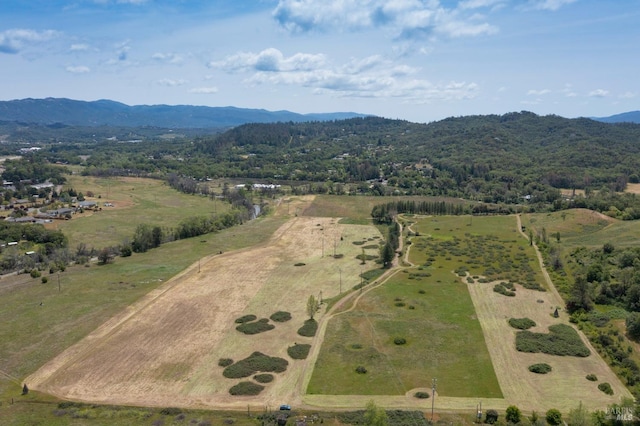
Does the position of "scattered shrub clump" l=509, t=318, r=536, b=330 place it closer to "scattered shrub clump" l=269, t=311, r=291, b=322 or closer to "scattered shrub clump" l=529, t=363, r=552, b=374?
"scattered shrub clump" l=529, t=363, r=552, b=374

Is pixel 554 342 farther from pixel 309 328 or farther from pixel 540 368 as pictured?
pixel 309 328

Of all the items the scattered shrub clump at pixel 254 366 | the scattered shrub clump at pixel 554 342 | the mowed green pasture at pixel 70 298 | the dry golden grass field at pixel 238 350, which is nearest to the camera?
the dry golden grass field at pixel 238 350

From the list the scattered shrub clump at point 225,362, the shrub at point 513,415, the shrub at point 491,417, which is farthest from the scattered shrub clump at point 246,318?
the shrub at point 513,415

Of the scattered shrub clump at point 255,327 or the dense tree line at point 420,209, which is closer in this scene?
the scattered shrub clump at point 255,327

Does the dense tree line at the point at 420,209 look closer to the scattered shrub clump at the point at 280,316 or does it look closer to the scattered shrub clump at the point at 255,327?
the scattered shrub clump at the point at 280,316

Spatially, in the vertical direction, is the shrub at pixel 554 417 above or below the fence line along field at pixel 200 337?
above

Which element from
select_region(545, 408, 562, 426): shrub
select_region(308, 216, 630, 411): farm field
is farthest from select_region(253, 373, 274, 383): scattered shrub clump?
select_region(545, 408, 562, 426): shrub

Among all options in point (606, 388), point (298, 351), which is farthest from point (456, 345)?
point (298, 351)
